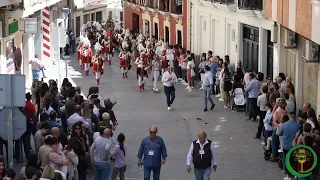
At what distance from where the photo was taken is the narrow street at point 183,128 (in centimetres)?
1800

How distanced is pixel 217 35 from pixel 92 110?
17.0 meters

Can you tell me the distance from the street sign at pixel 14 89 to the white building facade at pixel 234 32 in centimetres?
1443

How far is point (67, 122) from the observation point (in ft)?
58.6

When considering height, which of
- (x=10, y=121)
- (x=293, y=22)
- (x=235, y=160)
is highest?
(x=293, y=22)

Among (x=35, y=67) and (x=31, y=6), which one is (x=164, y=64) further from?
(x=31, y=6)

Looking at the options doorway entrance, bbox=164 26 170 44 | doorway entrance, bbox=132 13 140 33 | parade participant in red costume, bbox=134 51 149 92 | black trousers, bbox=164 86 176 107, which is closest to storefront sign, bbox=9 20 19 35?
parade participant in red costume, bbox=134 51 149 92

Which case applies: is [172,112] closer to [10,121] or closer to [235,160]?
[235,160]

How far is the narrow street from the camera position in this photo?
18.0 meters

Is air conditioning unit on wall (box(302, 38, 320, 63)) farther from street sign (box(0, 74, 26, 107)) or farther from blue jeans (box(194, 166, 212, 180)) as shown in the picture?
street sign (box(0, 74, 26, 107))

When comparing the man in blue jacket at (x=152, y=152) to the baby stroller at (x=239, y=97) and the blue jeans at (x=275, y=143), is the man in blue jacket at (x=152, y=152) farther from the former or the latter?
the baby stroller at (x=239, y=97)

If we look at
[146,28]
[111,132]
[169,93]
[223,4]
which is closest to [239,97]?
[169,93]

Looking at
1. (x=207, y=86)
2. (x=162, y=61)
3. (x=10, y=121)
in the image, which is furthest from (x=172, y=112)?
(x=10, y=121)

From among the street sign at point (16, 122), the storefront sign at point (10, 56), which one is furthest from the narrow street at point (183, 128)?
the street sign at point (16, 122)

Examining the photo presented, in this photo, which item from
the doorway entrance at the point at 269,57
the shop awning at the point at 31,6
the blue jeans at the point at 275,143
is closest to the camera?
the blue jeans at the point at 275,143
